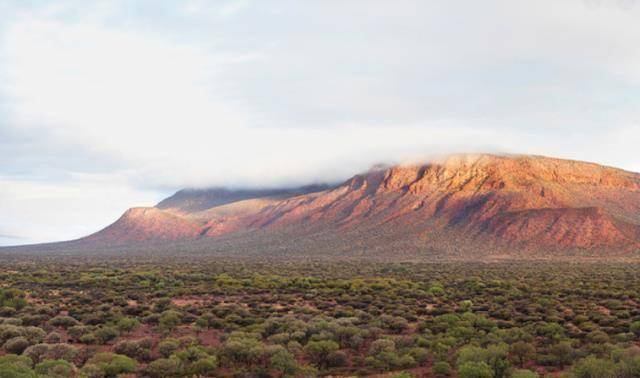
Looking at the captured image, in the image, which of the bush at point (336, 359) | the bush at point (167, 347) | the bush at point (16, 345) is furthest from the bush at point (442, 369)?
the bush at point (16, 345)

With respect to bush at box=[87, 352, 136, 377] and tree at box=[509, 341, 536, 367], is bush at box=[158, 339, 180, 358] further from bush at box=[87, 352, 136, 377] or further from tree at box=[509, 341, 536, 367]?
tree at box=[509, 341, 536, 367]

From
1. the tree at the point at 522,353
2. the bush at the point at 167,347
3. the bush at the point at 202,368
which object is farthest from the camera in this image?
the bush at the point at 167,347

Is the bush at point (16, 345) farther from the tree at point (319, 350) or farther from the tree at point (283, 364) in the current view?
the tree at point (319, 350)

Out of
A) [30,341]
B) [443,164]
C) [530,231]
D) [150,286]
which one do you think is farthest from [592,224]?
[30,341]

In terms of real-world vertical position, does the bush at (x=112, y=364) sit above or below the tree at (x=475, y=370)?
above

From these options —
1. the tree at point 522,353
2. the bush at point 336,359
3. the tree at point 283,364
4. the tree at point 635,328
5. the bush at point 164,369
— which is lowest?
the tree at point 635,328

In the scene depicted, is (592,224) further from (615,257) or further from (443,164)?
(443,164)

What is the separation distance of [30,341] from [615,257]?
100156mm

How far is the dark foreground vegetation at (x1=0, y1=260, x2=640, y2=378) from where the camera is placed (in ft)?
58.9

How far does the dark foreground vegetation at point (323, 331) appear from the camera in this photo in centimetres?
1795

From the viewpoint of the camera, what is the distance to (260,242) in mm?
136750

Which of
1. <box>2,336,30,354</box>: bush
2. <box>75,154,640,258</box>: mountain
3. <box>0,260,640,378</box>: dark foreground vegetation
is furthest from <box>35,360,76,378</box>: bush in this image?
<box>75,154,640,258</box>: mountain

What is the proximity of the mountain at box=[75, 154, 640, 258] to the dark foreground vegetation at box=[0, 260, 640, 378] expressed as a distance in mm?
Answer: 70472

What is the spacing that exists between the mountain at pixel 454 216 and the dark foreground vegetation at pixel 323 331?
70.5 metres
